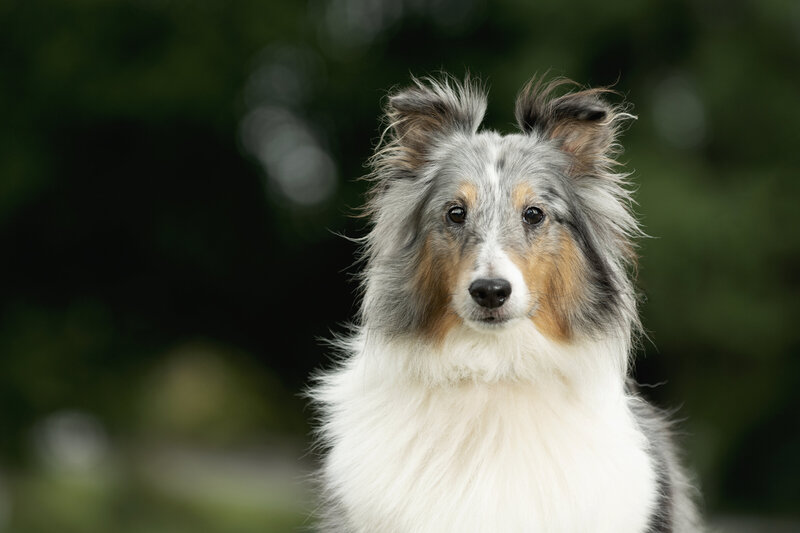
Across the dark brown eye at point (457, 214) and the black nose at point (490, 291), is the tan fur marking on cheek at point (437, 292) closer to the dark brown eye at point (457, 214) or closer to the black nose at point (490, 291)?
the dark brown eye at point (457, 214)

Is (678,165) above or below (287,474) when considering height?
above

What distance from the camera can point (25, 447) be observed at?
52.6 feet

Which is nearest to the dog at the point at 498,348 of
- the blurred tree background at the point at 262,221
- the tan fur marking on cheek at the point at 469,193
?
the tan fur marking on cheek at the point at 469,193

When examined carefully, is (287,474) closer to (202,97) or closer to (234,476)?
(234,476)

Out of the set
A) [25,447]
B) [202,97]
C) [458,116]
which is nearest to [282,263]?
[202,97]

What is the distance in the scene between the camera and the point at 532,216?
5.12 meters

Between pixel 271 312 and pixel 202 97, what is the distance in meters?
4.21

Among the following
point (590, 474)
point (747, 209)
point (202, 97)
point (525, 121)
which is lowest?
point (590, 474)

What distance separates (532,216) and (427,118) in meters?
0.90

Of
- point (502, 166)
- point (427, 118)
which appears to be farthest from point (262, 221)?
point (502, 166)

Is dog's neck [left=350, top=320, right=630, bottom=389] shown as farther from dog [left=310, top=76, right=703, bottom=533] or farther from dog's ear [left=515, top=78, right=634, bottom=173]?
dog's ear [left=515, top=78, right=634, bottom=173]

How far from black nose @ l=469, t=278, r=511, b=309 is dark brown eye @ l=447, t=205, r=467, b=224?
459mm

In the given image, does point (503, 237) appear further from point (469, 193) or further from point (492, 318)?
point (492, 318)

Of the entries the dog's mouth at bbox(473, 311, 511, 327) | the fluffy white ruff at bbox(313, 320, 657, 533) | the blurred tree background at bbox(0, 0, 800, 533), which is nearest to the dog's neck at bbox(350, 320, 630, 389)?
the fluffy white ruff at bbox(313, 320, 657, 533)
